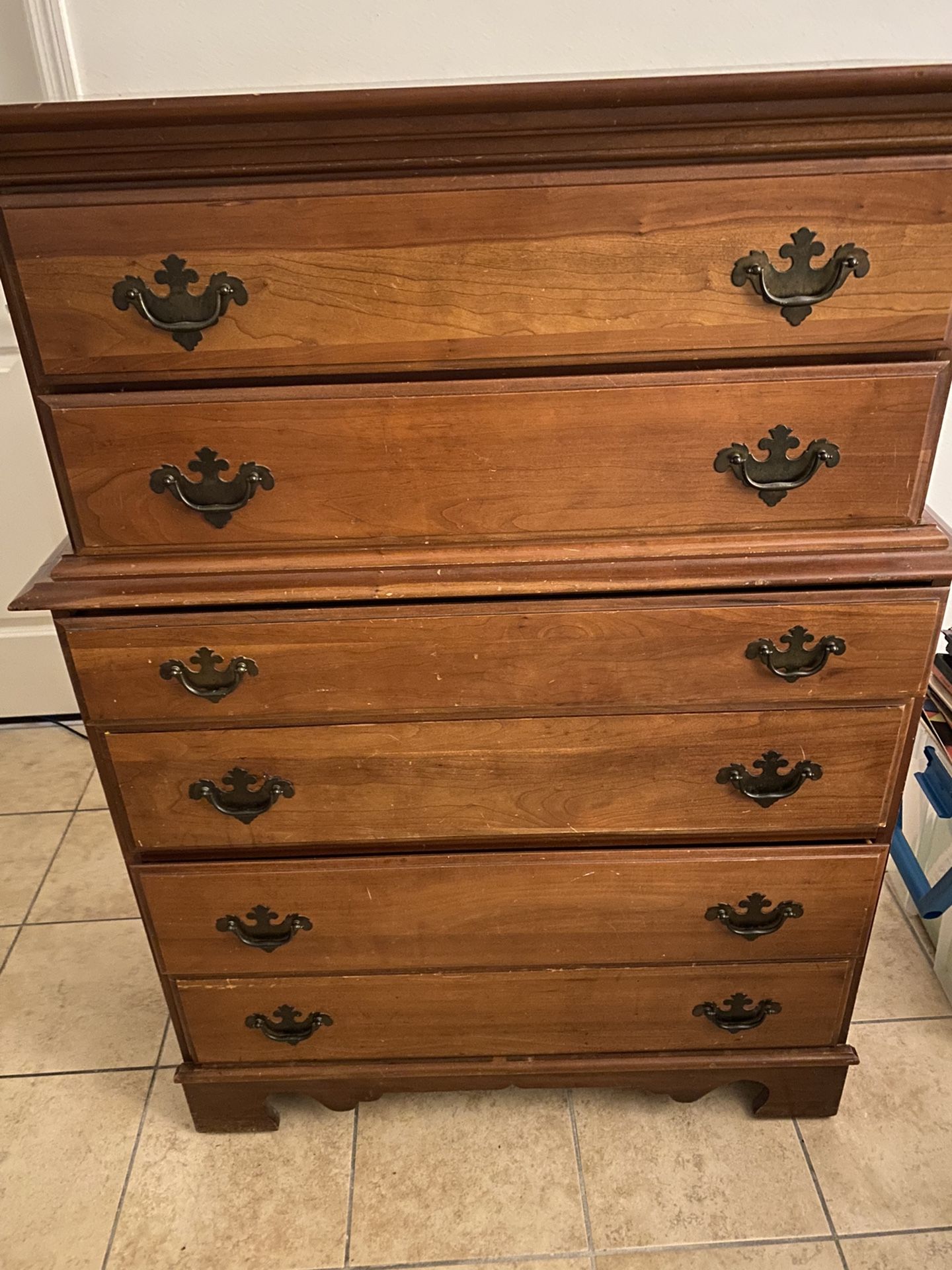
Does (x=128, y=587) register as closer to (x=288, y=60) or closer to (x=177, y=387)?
(x=177, y=387)

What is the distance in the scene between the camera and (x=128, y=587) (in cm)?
105

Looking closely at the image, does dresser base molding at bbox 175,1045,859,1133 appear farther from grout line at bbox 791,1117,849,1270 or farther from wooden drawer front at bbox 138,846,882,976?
wooden drawer front at bbox 138,846,882,976

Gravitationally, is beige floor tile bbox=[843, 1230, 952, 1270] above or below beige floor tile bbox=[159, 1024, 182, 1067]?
above

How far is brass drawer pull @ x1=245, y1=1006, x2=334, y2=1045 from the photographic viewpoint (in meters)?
1.36

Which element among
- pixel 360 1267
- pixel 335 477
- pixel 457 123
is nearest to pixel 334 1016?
pixel 360 1267

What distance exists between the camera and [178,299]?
36.5 inches

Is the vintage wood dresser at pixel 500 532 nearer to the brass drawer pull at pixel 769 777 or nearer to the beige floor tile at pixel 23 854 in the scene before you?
the brass drawer pull at pixel 769 777

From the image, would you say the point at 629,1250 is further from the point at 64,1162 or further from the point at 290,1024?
the point at 64,1162

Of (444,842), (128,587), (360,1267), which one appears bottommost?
(360,1267)

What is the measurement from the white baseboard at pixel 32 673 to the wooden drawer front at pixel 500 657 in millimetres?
1306

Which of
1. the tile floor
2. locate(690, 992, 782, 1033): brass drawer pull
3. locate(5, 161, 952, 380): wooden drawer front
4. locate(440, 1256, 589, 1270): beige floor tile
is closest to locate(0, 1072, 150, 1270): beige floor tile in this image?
the tile floor

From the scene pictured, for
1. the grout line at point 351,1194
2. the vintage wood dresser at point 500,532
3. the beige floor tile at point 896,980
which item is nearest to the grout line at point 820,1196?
the vintage wood dresser at point 500,532

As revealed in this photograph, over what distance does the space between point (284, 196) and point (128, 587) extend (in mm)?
447

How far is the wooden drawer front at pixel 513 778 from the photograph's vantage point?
1.14 meters
